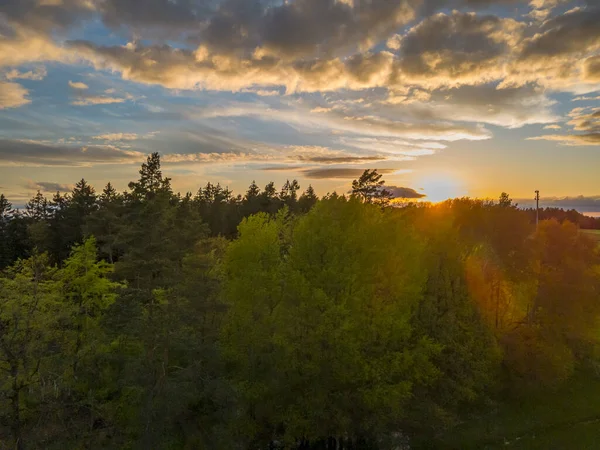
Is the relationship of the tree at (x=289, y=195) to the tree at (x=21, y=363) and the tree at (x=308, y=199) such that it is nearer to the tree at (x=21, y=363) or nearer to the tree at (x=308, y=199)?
the tree at (x=308, y=199)

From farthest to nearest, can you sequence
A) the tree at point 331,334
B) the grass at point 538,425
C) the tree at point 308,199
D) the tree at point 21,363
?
1. the tree at point 308,199
2. the grass at point 538,425
3. the tree at point 331,334
4. the tree at point 21,363

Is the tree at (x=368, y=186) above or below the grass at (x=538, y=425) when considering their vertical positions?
above

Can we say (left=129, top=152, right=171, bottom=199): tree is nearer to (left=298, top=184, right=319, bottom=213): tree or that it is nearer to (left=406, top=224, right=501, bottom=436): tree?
(left=406, top=224, right=501, bottom=436): tree

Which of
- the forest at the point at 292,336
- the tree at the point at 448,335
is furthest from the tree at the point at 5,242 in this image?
the tree at the point at 448,335

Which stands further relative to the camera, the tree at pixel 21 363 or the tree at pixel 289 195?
the tree at pixel 289 195

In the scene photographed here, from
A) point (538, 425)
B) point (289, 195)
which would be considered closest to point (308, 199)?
point (289, 195)

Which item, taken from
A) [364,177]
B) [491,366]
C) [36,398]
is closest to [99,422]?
[36,398]

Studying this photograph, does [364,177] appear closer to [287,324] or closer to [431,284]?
[431,284]

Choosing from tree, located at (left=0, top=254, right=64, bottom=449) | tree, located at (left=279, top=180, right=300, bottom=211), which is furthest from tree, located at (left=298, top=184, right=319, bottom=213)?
tree, located at (left=0, top=254, right=64, bottom=449)
